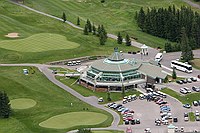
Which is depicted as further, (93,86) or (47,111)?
(93,86)

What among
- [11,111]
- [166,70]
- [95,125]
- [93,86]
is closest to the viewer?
[95,125]

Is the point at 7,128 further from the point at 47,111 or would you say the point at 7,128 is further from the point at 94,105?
the point at 94,105

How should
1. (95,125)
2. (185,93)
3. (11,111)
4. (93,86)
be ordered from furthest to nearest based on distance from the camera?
(93,86)
(185,93)
(11,111)
(95,125)

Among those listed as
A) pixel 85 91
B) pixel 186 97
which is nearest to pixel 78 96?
pixel 85 91

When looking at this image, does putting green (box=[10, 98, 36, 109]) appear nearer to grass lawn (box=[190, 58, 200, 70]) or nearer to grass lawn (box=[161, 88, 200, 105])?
grass lawn (box=[161, 88, 200, 105])

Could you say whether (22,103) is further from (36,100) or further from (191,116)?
(191,116)

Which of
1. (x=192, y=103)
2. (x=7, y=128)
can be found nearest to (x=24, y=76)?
(x=7, y=128)

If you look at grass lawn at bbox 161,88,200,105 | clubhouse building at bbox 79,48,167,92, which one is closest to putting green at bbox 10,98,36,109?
clubhouse building at bbox 79,48,167,92

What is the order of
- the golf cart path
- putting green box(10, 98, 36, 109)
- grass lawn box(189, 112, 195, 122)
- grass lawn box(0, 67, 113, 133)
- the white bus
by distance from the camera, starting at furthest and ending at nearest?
the white bus, putting green box(10, 98, 36, 109), the golf cart path, grass lawn box(189, 112, 195, 122), grass lawn box(0, 67, 113, 133)
